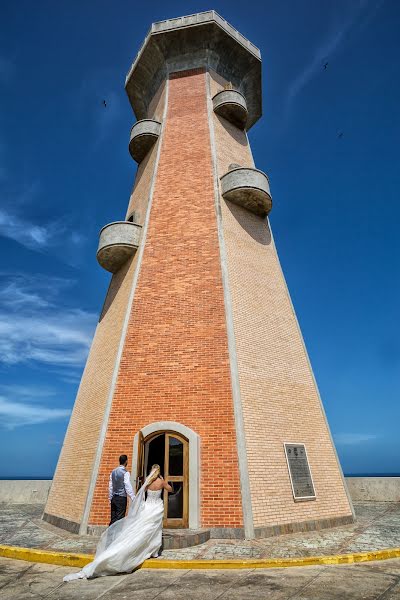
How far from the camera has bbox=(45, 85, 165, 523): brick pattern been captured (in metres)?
10.0

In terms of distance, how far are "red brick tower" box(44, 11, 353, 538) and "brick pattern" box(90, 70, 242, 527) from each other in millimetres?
33

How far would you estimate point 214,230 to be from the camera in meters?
12.7

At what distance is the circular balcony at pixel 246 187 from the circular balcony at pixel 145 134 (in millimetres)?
4446

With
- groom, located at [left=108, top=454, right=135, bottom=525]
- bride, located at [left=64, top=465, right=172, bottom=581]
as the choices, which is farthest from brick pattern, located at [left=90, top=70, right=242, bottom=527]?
bride, located at [left=64, top=465, right=172, bottom=581]

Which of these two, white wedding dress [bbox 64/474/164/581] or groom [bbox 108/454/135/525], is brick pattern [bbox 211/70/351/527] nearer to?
white wedding dress [bbox 64/474/164/581]

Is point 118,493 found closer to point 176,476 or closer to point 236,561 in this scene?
point 176,476

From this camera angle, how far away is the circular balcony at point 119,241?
13312mm

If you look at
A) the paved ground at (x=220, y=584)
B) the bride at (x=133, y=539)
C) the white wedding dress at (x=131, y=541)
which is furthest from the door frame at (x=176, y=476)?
the paved ground at (x=220, y=584)

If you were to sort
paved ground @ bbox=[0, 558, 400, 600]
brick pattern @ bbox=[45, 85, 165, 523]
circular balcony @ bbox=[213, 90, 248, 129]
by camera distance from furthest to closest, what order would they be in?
circular balcony @ bbox=[213, 90, 248, 129]
brick pattern @ bbox=[45, 85, 165, 523]
paved ground @ bbox=[0, 558, 400, 600]

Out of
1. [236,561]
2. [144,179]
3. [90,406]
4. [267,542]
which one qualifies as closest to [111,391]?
[90,406]

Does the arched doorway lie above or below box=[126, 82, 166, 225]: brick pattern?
below

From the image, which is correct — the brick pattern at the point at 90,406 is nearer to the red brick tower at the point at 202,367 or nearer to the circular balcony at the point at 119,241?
the red brick tower at the point at 202,367

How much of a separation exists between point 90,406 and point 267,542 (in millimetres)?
6093

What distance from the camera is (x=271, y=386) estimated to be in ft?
34.9
